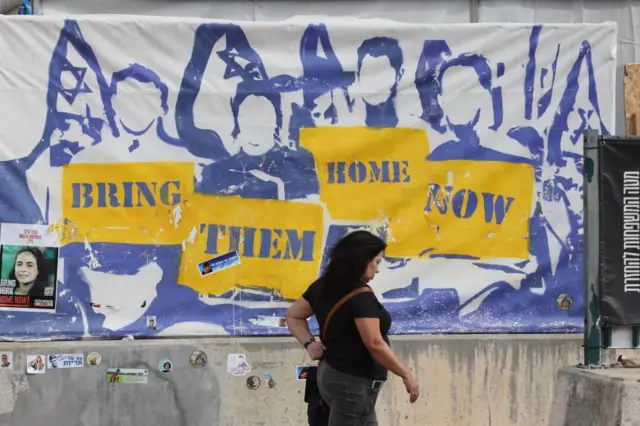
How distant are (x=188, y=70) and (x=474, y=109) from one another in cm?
223

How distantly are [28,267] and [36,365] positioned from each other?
2.36ft

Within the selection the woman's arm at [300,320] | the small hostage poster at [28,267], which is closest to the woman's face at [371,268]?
the woman's arm at [300,320]

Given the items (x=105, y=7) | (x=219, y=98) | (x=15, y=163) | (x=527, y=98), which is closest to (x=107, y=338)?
(x=15, y=163)

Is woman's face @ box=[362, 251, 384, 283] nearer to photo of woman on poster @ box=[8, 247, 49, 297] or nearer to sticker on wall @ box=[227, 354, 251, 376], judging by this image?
Answer: sticker on wall @ box=[227, 354, 251, 376]

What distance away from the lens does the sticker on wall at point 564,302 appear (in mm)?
6848

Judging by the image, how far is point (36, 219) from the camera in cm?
645

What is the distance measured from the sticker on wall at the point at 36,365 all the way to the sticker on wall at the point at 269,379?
5.26 feet

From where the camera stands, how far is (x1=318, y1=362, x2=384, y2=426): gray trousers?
4430 millimetres

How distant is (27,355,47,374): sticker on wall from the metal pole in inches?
151

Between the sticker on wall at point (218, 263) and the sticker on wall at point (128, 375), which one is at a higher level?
the sticker on wall at point (218, 263)

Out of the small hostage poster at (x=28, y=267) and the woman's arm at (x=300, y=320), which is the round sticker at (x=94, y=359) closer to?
the small hostage poster at (x=28, y=267)

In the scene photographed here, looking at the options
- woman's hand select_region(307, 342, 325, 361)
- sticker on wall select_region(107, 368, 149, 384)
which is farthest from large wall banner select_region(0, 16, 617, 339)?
woman's hand select_region(307, 342, 325, 361)

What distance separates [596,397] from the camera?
14.1 ft

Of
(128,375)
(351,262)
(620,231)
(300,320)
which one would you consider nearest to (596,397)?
(620,231)
